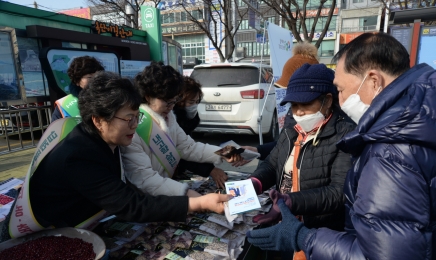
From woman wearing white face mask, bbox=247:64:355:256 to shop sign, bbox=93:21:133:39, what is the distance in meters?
9.35

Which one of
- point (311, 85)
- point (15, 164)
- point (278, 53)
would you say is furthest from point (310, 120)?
point (15, 164)

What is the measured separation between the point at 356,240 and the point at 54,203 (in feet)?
4.67

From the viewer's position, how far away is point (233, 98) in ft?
20.1

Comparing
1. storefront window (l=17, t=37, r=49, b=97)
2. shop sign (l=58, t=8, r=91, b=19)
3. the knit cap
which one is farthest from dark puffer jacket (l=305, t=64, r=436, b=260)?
shop sign (l=58, t=8, r=91, b=19)

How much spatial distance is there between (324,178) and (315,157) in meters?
0.13

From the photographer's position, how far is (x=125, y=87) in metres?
1.55

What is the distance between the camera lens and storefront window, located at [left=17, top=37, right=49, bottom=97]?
6797 millimetres

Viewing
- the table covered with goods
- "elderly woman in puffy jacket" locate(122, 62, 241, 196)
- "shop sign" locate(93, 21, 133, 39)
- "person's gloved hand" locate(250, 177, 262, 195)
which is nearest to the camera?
the table covered with goods

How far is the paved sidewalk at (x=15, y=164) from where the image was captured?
4.76m

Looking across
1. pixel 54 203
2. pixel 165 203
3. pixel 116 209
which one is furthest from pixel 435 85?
pixel 54 203

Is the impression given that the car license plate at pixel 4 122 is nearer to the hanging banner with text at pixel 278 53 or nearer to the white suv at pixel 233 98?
the white suv at pixel 233 98

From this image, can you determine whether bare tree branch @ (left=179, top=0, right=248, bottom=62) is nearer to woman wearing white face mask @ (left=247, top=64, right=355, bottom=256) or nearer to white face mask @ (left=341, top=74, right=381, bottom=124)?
woman wearing white face mask @ (left=247, top=64, right=355, bottom=256)

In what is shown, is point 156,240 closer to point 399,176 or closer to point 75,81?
point 399,176

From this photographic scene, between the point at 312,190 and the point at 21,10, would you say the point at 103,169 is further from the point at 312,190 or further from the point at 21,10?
the point at 21,10
